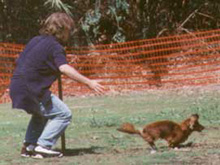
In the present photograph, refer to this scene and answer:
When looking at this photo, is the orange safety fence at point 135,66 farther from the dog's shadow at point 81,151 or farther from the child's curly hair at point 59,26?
the child's curly hair at point 59,26

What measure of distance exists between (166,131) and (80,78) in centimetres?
A: 109

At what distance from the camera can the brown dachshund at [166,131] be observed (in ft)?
22.4

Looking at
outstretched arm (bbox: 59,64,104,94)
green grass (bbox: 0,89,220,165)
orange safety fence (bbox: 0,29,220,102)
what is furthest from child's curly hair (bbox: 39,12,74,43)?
orange safety fence (bbox: 0,29,220,102)

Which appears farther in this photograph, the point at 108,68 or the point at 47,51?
the point at 108,68

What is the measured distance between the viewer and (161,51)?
1862 centimetres

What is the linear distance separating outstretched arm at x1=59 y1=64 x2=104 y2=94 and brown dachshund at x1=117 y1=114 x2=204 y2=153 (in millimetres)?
717

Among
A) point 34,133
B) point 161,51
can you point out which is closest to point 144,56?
point 161,51

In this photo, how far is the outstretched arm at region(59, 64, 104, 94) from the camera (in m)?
6.34

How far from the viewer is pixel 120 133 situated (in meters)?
8.70

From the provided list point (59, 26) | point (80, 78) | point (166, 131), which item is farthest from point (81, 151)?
point (59, 26)

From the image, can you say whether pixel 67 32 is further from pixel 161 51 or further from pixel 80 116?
pixel 161 51

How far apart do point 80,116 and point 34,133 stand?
4.40 m

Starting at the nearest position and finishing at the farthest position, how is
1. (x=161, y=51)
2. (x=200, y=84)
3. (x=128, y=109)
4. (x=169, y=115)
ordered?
(x=169, y=115), (x=128, y=109), (x=200, y=84), (x=161, y=51)

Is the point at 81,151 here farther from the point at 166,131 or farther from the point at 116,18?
the point at 116,18
